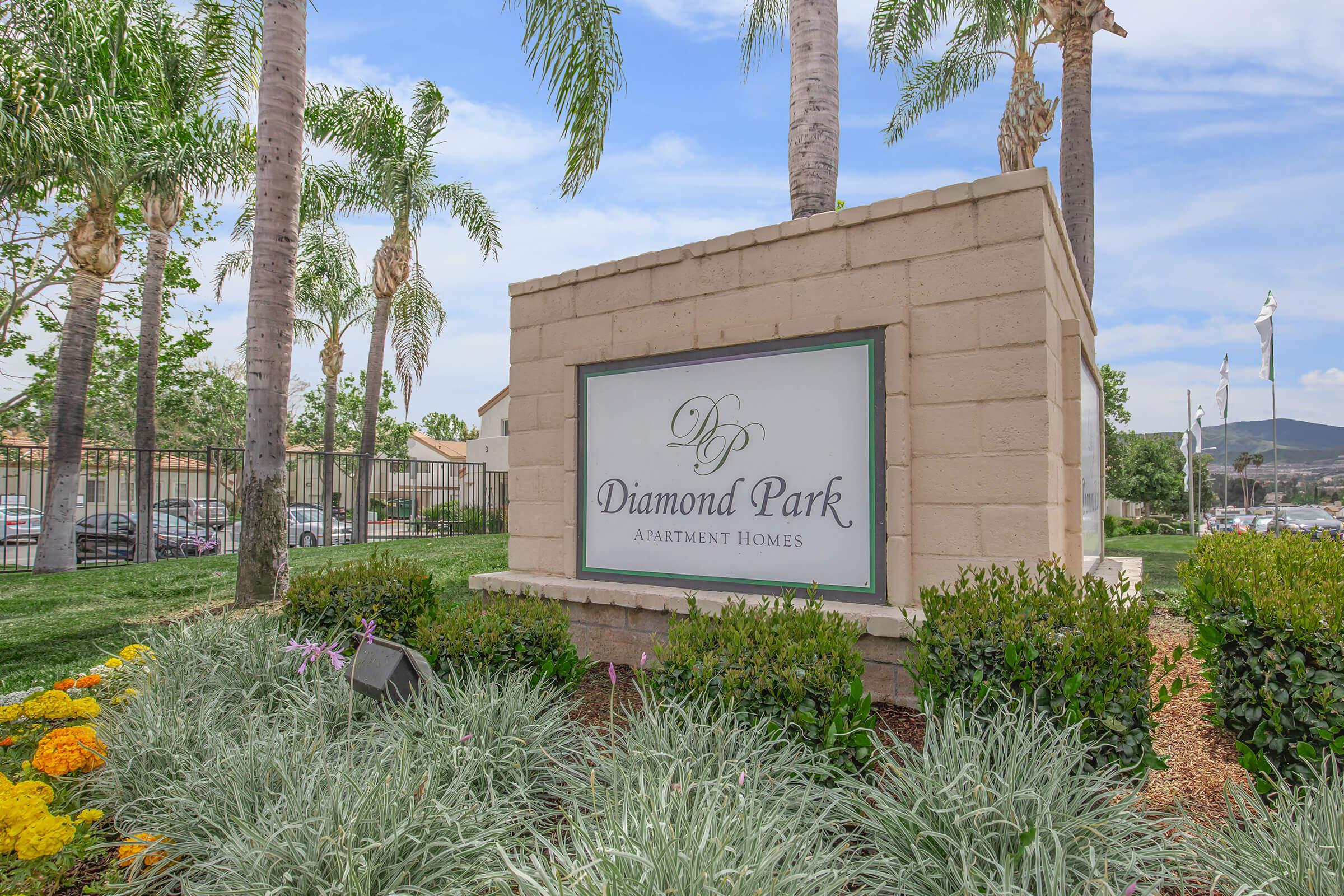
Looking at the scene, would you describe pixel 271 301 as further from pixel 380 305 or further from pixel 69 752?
pixel 380 305

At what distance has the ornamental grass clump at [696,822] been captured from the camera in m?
1.89

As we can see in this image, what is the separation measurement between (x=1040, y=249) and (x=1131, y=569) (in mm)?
7452

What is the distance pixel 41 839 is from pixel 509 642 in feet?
6.60

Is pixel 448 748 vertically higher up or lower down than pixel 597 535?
lower down

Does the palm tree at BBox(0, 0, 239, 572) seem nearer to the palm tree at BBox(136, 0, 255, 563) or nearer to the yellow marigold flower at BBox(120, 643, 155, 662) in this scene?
the palm tree at BBox(136, 0, 255, 563)

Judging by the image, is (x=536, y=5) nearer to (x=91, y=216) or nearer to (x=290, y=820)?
(x=290, y=820)

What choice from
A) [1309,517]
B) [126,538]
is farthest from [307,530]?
[1309,517]

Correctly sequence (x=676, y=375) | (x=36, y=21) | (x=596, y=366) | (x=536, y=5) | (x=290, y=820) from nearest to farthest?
1. (x=290, y=820)
2. (x=676, y=375)
3. (x=596, y=366)
4. (x=536, y=5)
5. (x=36, y=21)

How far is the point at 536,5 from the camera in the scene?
7.65 m

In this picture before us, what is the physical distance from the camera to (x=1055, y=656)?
2930mm

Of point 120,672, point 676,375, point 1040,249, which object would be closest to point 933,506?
point 1040,249

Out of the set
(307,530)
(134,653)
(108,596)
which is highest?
(134,653)

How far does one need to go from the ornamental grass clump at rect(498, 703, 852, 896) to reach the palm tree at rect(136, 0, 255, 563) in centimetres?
1332

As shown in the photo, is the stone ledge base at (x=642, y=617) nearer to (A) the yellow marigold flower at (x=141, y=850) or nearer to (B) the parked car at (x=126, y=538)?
(A) the yellow marigold flower at (x=141, y=850)
